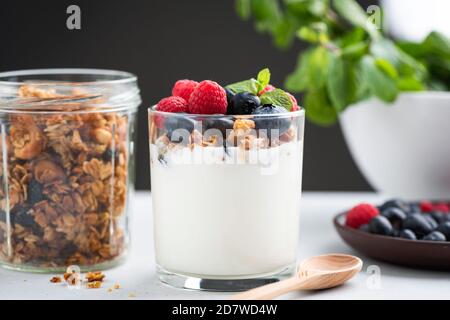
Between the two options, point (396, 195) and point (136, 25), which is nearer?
point (396, 195)

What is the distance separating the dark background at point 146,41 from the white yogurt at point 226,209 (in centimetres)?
90

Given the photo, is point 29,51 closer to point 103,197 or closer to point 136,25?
point 136,25

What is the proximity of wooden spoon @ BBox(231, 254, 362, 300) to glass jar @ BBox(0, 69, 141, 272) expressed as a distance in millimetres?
246

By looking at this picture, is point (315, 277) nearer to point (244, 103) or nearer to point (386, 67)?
point (244, 103)

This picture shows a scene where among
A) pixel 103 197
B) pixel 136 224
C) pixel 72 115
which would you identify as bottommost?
pixel 136 224

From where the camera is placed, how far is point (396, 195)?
1286 mm

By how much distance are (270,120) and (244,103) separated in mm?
37

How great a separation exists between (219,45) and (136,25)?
0.20 meters

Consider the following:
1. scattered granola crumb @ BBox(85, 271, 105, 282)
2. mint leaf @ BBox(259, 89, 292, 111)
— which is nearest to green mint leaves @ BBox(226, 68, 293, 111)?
mint leaf @ BBox(259, 89, 292, 111)

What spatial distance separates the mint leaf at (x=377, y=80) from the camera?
1174 millimetres

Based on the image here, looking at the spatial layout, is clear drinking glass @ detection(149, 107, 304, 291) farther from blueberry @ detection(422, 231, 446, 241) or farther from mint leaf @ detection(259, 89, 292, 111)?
blueberry @ detection(422, 231, 446, 241)
